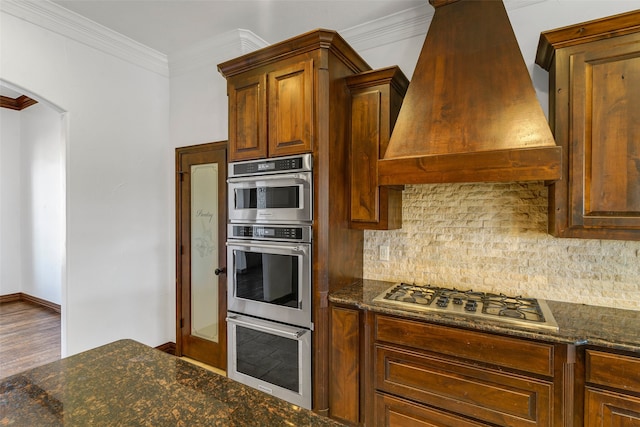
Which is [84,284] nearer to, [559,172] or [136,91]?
[136,91]

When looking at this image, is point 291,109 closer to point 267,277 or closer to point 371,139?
point 371,139

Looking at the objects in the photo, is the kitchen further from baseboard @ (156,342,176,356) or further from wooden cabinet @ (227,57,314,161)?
wooden cabinet @ (227,57,314,161)

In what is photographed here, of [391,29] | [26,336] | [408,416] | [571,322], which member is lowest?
[26,336]

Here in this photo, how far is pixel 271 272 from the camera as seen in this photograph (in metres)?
2.29

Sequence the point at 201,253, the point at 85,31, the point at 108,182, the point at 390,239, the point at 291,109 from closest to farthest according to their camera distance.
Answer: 1. the point at 291,109
2. the point at 390,239
3. the point at 85,31
4. the point at 108,182
5. the point at 201,253

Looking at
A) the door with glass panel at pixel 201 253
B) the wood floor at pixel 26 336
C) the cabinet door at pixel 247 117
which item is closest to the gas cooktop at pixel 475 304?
the cabinet door at pixel 247 117

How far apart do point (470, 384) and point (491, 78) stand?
1.79m

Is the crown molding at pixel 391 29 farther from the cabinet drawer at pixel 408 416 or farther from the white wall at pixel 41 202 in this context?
the white wall at pixel 41 202

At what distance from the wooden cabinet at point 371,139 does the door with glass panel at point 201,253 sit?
144 cm

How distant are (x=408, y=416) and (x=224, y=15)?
337 centimetres

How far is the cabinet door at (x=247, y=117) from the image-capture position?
7.71 ft

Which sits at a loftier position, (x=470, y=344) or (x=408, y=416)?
(x=470, y=344)

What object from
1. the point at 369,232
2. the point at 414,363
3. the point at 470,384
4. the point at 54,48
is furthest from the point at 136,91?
the point at 470,384

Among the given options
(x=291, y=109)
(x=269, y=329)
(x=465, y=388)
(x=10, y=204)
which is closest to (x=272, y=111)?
(x=291, y=109)
